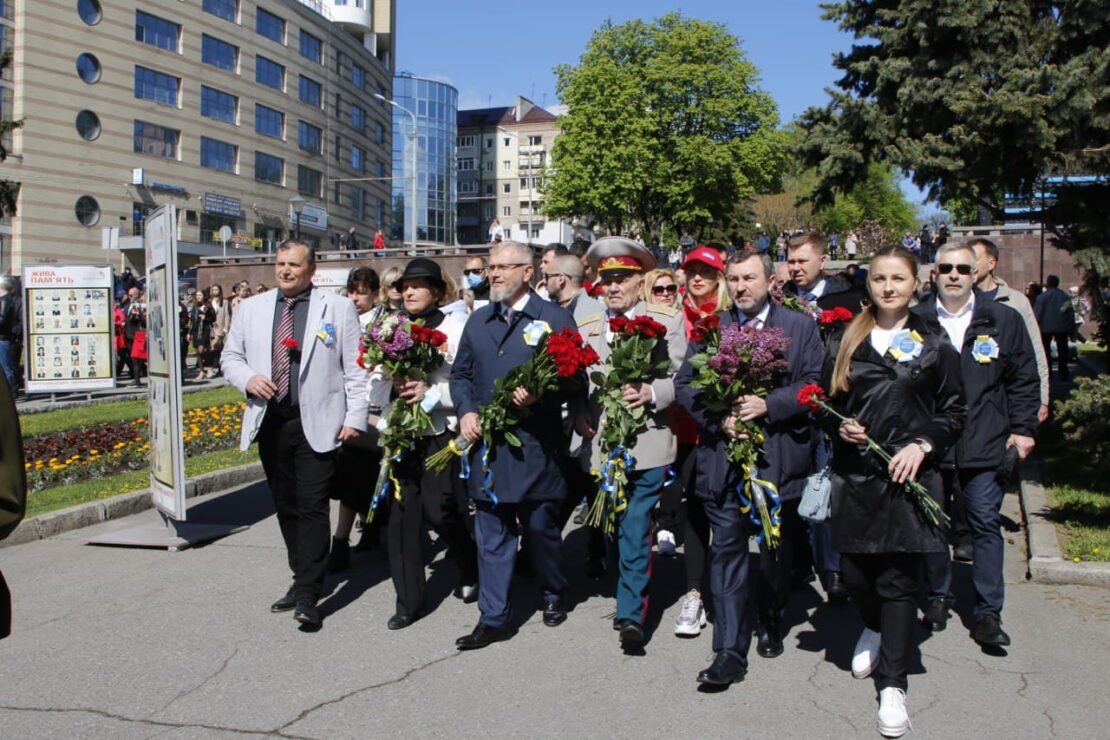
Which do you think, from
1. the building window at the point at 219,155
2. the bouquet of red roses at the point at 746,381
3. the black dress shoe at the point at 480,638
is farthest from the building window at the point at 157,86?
the bouquet of red roses at the point at 746,381

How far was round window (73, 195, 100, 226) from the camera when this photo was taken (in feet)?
174

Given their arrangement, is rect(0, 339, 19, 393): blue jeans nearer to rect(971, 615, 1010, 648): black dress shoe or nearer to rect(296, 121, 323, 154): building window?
rect(971, 615, 1010, 648): black dress shoe

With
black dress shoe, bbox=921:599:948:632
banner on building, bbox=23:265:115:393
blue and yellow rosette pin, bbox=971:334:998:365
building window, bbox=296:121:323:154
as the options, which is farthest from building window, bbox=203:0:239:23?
black dress shoe, bbox=921:599:948:632

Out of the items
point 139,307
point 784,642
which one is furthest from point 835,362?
point 139,307

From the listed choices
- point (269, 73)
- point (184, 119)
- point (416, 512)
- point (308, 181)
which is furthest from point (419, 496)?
point (308, 181)

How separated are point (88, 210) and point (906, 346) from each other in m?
56.0

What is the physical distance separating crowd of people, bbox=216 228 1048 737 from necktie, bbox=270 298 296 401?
0.01m

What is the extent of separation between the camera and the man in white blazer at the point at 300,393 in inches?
243

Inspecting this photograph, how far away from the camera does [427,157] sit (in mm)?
110812

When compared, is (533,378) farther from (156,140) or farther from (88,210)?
(156,140)

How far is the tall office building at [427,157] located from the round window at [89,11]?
53.0 m

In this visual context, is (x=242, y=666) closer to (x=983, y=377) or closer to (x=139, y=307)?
(x=983, y=377)

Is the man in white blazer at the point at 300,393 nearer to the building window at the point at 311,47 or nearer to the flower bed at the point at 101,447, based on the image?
the flower bed at the point at 101,447

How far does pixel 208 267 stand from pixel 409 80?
61.1 metres
